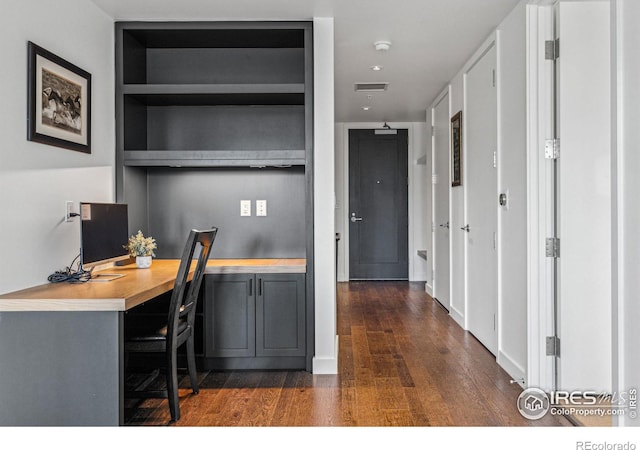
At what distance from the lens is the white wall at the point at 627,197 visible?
5.69ft

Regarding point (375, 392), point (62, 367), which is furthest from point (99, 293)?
point (375, 392)

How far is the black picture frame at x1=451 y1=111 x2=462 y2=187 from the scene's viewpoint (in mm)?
4320

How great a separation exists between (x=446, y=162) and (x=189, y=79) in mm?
2723

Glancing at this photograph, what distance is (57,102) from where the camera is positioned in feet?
8.21

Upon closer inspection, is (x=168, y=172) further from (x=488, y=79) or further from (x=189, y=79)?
(x=488, y=79)

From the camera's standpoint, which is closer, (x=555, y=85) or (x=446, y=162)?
(x=555, y=85)

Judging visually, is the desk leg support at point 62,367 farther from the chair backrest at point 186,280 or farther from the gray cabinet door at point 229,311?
the gray cabinet door at point 229,311

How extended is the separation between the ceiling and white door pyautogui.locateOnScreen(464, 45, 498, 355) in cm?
26

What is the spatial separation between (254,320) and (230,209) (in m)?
0.92

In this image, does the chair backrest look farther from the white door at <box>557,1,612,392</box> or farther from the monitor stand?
the white door at <box>557,1,612,392</box>

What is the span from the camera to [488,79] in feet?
11.5

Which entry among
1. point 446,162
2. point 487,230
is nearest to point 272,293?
point 487,230

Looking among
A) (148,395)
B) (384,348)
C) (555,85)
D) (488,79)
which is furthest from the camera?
(384,348)

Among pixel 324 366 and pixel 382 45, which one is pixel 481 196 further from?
pixel 324 366
